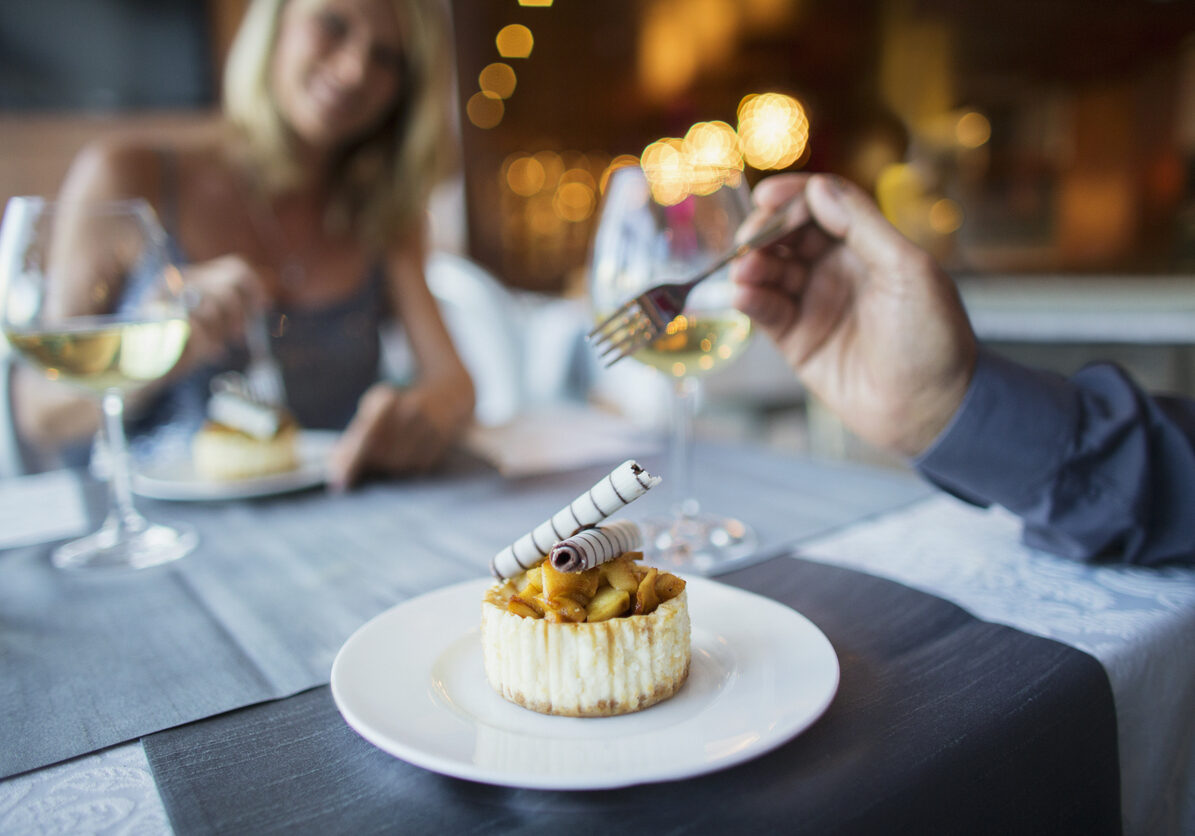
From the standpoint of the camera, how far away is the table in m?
0.35

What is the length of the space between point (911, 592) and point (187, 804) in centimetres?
47

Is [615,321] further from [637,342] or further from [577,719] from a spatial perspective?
[577,719]


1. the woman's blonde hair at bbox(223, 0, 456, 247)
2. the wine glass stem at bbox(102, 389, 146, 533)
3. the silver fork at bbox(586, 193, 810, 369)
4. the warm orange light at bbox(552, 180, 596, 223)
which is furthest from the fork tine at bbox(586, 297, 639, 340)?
the warm orange light at bbox(552, 180, 596, 223)

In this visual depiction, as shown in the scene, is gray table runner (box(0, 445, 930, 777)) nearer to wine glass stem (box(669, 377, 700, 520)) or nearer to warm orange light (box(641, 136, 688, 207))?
wine glass stem (box(669, 377, 700, 520))

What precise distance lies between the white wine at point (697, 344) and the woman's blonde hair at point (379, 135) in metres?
1.38

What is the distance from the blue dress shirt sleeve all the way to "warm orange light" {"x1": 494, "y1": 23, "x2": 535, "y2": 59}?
5.41 meters

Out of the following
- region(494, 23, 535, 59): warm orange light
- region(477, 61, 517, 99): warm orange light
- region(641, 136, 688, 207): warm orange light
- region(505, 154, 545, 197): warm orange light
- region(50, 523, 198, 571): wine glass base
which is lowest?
→ region(50, 523, 198, 571): wine glass base

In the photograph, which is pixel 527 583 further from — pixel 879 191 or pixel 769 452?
pixel 879 191

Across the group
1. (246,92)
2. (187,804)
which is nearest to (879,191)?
(246,92)

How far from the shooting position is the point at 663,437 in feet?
4.01

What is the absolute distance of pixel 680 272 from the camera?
0.78m

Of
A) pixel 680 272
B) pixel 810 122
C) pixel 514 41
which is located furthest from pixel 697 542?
pixel 810 122

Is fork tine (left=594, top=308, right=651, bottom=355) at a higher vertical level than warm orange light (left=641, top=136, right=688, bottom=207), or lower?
lower

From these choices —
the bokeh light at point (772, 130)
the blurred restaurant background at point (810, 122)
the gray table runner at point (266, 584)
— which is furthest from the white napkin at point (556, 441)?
the bokeh light at point (772, 130)
